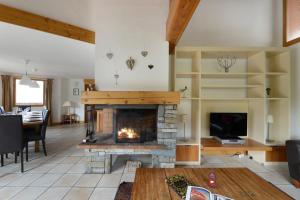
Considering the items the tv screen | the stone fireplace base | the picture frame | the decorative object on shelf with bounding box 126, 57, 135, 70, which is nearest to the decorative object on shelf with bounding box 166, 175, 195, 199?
the stone fireplace base

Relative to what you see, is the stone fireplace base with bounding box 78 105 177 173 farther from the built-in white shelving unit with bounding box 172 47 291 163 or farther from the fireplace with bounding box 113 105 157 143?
the built-in white shelving unit with bounding box 172 47 291 163

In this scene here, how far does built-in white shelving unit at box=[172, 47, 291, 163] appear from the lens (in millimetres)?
3262

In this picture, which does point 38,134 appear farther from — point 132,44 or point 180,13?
point 180,13

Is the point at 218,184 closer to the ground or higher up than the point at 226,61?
closer to the ground

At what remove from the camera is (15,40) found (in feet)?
11.1

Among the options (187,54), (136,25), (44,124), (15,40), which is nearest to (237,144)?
(187,54)

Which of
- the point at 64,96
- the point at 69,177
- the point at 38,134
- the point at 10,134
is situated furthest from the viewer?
the point at 64,96

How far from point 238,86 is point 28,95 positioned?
25.7 feet

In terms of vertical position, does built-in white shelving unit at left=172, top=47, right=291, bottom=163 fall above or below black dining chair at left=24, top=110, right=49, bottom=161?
above

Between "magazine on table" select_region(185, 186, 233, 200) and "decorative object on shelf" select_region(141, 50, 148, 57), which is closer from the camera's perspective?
"magazine on table" select_region(185, 186, 233, 200)

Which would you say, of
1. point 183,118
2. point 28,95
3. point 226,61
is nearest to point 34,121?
point 183,118

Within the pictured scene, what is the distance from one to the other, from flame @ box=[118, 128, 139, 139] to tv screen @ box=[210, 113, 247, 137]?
1609mm

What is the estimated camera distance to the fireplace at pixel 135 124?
3.06 metres

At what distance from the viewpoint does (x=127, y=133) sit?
3078mm
